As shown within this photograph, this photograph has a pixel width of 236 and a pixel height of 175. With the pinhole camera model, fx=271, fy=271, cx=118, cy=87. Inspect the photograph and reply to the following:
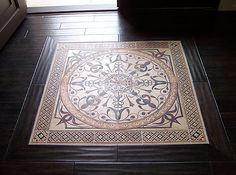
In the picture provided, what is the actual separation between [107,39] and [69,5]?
0.78 meters

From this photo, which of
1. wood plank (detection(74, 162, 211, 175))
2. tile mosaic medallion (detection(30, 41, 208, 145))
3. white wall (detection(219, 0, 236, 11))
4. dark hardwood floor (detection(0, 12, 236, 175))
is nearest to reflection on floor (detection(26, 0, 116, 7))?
dark hardwood floor (detection(0, 12, 236, 175))

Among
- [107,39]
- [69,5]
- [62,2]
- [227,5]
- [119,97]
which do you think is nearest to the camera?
[119,97]

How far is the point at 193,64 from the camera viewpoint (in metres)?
2.05

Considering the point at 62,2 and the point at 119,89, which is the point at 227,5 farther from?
the point at 62,2

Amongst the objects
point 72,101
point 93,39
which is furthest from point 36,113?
point 93,39

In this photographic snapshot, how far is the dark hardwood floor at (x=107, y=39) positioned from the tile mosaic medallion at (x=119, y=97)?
15 centimetres

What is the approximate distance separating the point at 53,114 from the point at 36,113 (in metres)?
0.11

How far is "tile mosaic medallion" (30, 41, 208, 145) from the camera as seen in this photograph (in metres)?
1.60

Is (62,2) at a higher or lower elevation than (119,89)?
higher

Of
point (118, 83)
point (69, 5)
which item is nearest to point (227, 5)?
point (118, 83)

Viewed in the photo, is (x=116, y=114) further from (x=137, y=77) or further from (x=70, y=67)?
(x=70, y=67)

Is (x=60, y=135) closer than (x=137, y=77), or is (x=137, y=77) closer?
(x=60, y=135)

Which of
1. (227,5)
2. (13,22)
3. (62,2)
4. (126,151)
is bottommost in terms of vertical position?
(126,151)

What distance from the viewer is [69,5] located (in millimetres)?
2814
